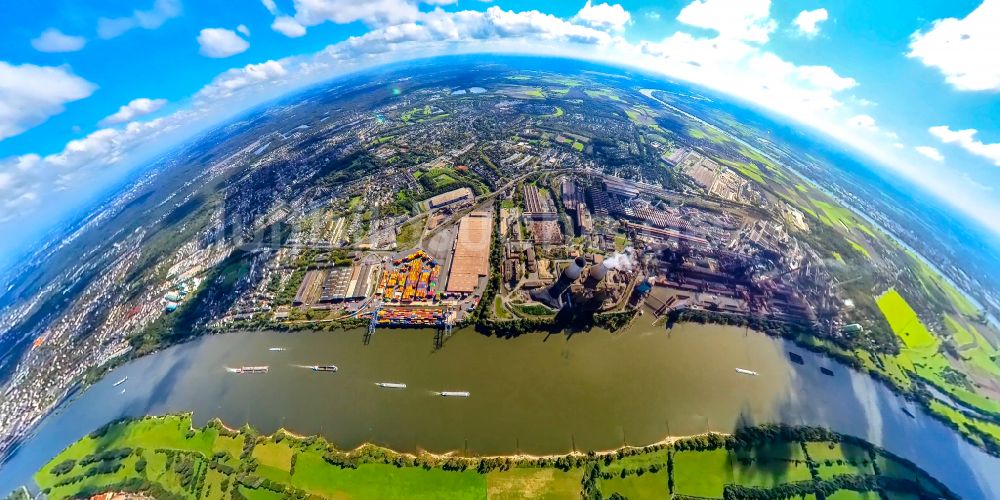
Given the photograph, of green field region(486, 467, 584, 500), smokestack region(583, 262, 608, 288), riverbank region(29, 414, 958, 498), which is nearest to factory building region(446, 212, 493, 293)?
smokestack region(583, 262, 608, 288)

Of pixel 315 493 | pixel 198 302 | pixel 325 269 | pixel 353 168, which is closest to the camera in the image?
pixel 315 493

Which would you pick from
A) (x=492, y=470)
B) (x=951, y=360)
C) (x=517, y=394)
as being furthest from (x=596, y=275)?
(x=951, y=360)

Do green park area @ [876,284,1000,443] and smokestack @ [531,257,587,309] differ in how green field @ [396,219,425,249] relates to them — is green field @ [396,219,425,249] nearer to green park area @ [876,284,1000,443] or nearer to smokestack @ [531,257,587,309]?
smokestack @ [531,257,587,309]

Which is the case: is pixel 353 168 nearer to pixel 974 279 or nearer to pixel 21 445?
pixel 21 445

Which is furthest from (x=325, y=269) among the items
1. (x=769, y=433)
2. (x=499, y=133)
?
(x=499, y=133)

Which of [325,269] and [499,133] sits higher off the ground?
[499,133]

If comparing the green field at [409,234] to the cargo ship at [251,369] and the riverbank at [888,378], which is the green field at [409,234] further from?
the riverbank at [888,378]
